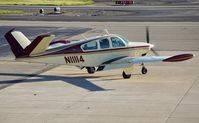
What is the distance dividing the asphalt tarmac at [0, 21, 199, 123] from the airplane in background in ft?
2.41

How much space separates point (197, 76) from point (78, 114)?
9.62 meters

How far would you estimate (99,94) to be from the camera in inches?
998

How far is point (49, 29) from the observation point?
59.0 m

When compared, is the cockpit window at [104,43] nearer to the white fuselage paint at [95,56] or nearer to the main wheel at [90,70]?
the white fuselage paint at [95,56]

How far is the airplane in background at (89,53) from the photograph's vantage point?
28.2 meters

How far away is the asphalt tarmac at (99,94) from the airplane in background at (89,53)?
734mm

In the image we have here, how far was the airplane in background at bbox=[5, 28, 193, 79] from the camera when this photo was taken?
28234 mm

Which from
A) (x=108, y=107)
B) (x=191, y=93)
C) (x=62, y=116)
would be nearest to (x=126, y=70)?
(x=191, y=93)

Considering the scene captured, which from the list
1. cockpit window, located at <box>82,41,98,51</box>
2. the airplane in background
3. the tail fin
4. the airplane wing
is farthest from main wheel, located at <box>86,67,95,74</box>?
the tail fin

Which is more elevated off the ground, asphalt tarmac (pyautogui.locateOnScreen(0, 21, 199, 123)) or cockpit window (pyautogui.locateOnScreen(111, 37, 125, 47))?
cockpit window (pyautogui.locateOnScreen(111, 37, 125, 47))

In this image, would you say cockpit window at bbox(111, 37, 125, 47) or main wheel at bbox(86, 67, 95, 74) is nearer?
cockpit window at bbox(111, 37, 125, 47)

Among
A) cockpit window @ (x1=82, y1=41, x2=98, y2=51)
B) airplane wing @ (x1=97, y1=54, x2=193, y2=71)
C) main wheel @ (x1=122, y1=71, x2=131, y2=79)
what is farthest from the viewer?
cockpit window @ (x1=82, y1=41, x2=98, y2=51)

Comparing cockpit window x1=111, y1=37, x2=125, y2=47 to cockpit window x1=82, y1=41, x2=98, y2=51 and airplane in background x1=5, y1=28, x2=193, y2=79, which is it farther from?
cockpit window x1=82, y1=41, x2=98, y2=51

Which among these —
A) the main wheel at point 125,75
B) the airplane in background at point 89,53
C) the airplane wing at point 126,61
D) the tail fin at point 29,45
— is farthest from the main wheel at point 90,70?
the tail fin at point 29,45
